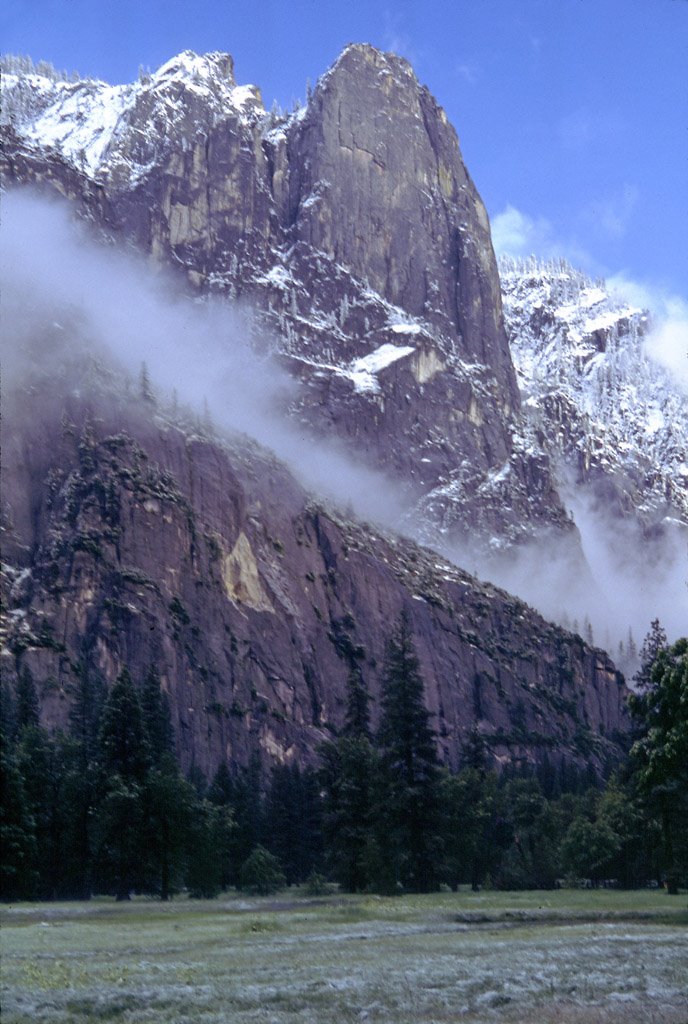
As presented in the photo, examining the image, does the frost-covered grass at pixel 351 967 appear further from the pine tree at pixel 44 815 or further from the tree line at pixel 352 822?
the pine tree at pixel 44 815

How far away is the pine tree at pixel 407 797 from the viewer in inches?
2842

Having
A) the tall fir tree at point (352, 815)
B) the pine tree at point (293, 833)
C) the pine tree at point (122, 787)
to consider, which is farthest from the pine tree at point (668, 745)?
the pine tree at point (293, 833)

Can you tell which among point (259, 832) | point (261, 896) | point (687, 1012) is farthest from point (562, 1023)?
point (259, 832)

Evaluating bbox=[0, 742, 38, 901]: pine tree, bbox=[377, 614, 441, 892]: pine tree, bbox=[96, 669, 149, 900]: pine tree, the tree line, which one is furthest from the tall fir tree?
bbox=[0, 742, 38, 901]: pine tree

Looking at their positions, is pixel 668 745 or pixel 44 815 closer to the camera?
pixel 668 745

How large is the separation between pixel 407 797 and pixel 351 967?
1513 inches

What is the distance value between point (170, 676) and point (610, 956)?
166334 millimetres

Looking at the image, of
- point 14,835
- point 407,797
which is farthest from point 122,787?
point 407,797

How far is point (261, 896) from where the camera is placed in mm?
76938

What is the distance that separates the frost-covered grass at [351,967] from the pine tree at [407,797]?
17975 millimetres

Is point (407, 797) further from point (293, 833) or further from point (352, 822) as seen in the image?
point (293, 833)

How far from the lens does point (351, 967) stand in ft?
113

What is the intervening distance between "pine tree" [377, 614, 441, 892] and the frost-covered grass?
18.0 m

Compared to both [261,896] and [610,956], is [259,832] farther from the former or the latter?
[610,956]
